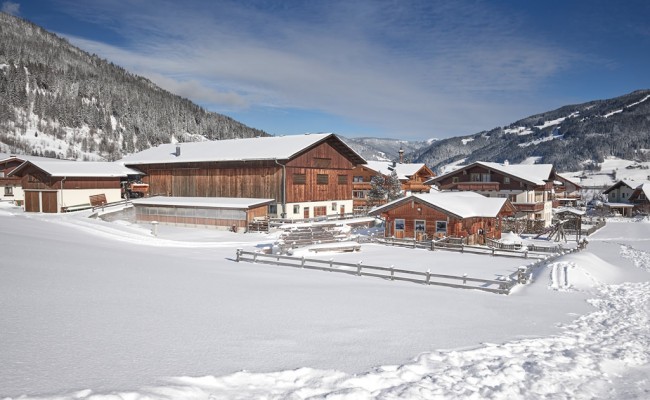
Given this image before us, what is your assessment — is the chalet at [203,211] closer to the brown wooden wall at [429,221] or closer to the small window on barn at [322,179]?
the small window on barn at [322,179]

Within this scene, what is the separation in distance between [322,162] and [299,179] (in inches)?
167

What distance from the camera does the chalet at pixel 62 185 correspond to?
4128cm

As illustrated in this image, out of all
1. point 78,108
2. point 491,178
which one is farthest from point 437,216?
point 78,108

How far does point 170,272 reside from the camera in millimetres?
17953

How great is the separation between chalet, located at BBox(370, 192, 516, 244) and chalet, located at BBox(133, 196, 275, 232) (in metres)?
11.0

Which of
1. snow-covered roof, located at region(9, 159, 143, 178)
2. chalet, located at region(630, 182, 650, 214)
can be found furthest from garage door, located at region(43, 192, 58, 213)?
chalet, located at region(630, 182, 650, 214)

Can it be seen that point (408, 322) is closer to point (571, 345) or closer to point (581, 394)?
point (571, 345)

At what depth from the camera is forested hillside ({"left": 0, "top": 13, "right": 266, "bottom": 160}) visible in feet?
455

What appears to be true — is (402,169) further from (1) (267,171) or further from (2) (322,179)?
(1) (267,171)

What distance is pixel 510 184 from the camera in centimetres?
5062

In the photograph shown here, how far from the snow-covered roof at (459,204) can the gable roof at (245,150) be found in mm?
11489

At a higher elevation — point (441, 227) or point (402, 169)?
point (402, 169)

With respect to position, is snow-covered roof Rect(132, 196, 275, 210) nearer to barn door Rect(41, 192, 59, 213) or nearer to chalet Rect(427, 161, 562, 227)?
barn door Rect(41, 192, 59, 213)

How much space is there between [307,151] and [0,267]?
30.0 meters
